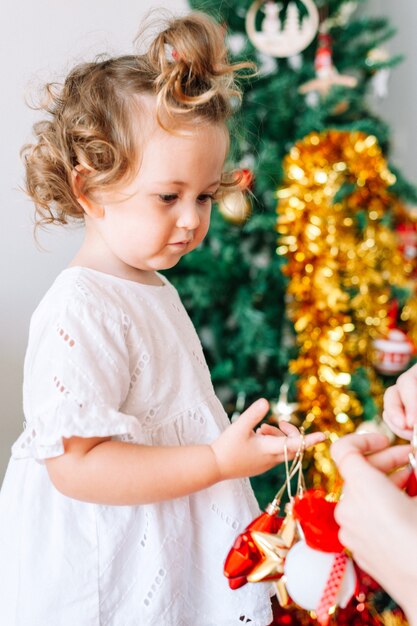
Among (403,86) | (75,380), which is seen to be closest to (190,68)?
(75,380)

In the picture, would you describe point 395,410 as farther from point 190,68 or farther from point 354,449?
point 190,68

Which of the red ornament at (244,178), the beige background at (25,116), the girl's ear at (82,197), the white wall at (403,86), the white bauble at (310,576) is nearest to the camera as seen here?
the white bauble at (310,576)

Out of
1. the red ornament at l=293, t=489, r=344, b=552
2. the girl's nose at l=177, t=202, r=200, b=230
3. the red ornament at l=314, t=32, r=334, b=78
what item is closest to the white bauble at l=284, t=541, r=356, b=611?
the red ornament at l=293, t=489, r=344, b=552

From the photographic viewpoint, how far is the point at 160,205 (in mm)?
787

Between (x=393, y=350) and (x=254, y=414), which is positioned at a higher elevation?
(x=254, y=414)

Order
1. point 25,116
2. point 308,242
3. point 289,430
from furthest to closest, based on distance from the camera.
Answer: point 308,242
point 25,116
point 289,430

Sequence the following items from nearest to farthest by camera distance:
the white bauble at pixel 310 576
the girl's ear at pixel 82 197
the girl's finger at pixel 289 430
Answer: the white bauble at pixel 310 576 → the girl's finger at pixel 289 430 → the girl's ear at pixel 82 197

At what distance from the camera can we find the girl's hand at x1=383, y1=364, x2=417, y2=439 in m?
A: 0.69

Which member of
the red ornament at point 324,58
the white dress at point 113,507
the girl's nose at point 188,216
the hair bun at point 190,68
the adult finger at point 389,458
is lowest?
the white dress at point 113,507

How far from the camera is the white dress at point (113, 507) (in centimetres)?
72

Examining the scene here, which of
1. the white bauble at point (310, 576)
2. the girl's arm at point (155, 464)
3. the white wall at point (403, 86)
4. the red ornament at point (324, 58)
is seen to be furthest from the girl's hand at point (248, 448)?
the white wall at point (403, 86)

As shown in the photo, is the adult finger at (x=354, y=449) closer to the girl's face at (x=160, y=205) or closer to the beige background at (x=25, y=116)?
the girl's face at (x=160, y=205)

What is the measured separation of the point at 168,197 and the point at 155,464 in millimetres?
315

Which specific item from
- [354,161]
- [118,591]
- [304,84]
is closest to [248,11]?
[304,84]
